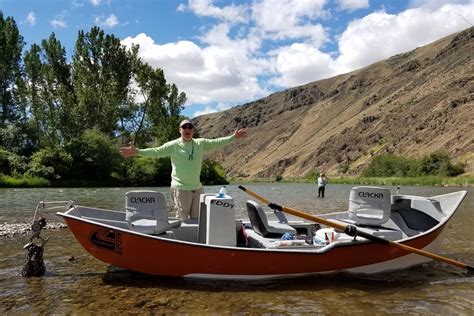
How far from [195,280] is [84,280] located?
2007mm

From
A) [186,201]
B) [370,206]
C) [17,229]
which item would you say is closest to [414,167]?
[370,206]

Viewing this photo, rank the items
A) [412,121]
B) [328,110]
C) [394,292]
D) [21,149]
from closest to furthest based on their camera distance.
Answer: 1. [394,292]
2. [21,149]
3. [412,121]
4. [328,110]

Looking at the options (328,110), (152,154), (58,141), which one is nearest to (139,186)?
(58,141)

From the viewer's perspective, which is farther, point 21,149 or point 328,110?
point 328,110

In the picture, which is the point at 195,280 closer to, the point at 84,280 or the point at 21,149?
the point at 84,280

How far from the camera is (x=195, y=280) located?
26.2 feet

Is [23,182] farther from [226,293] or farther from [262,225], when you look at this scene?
[226,293]

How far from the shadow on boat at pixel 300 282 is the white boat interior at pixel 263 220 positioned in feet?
2.04

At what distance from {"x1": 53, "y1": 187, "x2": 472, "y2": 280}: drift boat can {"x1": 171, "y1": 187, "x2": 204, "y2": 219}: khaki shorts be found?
0.22m

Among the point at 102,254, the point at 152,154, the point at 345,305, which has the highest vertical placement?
the point at 152,154

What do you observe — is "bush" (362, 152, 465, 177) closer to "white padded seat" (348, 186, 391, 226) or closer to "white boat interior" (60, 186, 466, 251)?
"white boat interior" (60, 186, 466, 251)

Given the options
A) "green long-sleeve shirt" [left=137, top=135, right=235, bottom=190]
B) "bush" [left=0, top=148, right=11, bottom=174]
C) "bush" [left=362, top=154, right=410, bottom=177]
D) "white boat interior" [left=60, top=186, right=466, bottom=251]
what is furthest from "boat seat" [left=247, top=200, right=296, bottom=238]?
"bush" [left=362, top=154, right=410, bottom=177]

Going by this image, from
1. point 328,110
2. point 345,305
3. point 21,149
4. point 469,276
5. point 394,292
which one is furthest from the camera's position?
point 328,110

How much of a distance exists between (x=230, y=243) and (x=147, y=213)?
162 cm
